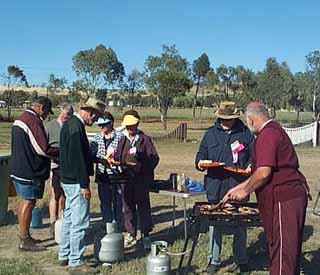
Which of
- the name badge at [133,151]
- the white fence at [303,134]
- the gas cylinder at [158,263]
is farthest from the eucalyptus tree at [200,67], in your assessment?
the gas cylinder at [158,263]

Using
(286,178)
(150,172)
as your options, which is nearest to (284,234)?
(286,178)

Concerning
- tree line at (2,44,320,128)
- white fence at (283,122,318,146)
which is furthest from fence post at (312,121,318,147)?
tree line at (2,44,320,128)

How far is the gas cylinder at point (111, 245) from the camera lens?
632cm

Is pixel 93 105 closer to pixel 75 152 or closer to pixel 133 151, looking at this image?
pixel 75 152

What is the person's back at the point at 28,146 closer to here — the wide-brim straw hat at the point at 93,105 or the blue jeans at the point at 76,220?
the blue jeans at the point at 76,220

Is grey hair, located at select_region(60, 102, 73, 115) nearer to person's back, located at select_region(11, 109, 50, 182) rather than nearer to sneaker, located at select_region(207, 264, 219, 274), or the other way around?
person's back, located at select_region(11, 109, 50, 182)

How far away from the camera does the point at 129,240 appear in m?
7.33

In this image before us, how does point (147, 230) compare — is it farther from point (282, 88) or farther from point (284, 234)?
point (282, 88)

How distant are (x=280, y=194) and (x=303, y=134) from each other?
922 inches

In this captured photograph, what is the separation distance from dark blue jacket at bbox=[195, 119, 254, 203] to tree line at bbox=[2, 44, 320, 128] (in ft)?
101

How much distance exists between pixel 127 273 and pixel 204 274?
2.79ft

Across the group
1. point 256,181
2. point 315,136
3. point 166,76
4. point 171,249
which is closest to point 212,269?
point 171,249

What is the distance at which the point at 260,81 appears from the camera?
5494cm

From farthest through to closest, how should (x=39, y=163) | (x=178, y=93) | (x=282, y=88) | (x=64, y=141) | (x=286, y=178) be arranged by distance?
1. (x=282, y=88)
2. (x=178, y=93)
3. (x=39, y=163)
4. (x=64, y=141)
5. (x=286, y=178)
